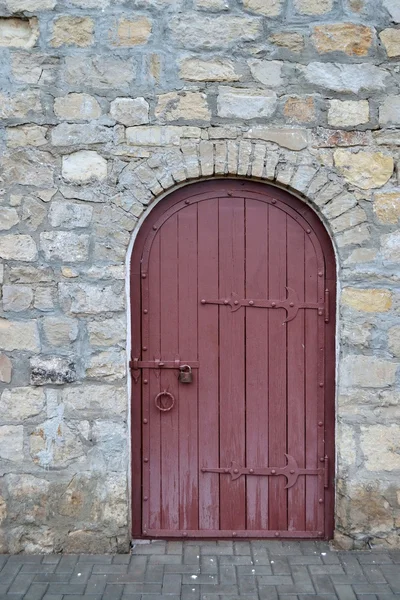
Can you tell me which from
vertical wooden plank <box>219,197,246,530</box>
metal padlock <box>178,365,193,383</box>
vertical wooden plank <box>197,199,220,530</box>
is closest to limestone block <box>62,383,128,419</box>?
metal padlock <box>178,365,193,383</box>

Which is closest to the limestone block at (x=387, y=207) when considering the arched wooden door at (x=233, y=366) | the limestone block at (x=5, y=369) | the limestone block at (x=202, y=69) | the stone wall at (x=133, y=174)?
the stone wall at (x=133, y=174)

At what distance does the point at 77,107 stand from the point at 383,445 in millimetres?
2732

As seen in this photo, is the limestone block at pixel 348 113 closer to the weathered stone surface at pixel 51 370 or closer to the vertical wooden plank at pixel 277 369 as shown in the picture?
the vertical wooden plank at pixel 277 369

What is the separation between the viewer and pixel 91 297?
333 cm

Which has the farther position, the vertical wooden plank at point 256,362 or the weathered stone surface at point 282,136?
the vertical wooden plank at point 256,362

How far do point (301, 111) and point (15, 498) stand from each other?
289 cm

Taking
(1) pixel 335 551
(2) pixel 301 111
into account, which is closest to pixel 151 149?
(2) pixel 301 111

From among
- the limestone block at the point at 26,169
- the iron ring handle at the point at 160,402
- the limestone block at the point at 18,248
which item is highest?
the limestone block at the point at 26,169

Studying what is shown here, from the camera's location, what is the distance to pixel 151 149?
10.9 ft

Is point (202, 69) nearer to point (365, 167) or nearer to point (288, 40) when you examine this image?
point (288, 40)

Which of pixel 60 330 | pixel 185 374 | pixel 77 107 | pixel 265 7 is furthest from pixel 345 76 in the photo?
pixel 60 330

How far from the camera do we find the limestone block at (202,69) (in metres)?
3.32

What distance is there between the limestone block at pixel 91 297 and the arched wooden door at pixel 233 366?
17 centimetres

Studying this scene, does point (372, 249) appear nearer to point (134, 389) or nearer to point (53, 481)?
point (134, 389)
